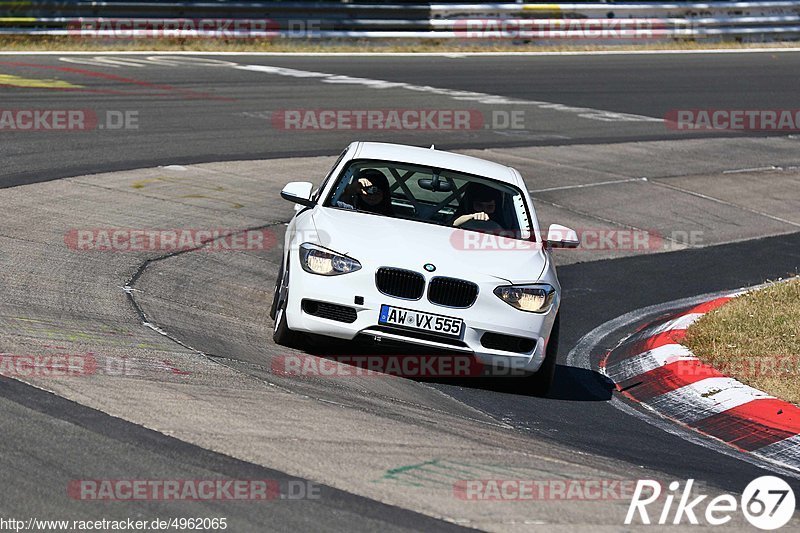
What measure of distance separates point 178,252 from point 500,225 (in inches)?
130

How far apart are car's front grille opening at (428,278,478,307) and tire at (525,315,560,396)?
70 cm

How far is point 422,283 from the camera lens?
787cm

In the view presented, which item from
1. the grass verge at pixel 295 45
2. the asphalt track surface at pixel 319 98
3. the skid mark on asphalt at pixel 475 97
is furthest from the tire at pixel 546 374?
the grass verge at pixel 295 45

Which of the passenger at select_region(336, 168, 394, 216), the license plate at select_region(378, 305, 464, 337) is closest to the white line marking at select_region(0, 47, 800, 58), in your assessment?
the passenger at select_region(336, 168, 394, 216)

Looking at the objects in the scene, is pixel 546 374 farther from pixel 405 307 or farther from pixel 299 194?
pixel 299 194

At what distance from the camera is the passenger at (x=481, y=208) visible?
8.96 metres

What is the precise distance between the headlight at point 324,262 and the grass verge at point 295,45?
719 inches

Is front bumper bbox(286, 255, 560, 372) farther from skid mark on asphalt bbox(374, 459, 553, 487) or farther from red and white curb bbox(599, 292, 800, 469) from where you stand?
skid mark on asphalt bbox(374, 459, 553, 487)

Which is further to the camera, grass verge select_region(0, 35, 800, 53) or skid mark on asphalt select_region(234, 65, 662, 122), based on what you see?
grass verge select_region(0, 35, 800, 53)

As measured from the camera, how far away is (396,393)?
7.65 metres

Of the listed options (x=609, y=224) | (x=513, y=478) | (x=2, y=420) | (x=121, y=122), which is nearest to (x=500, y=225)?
(x=513, y=478)

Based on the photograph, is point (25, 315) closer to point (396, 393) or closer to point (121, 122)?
point (396, 393)

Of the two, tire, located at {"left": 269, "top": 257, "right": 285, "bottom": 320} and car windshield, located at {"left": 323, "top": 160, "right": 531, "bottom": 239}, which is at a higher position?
car windshield, located at {"left": 323, "top": 160, "right": 531, "bottom": 239}

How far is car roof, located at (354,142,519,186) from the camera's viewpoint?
939 centimetres
